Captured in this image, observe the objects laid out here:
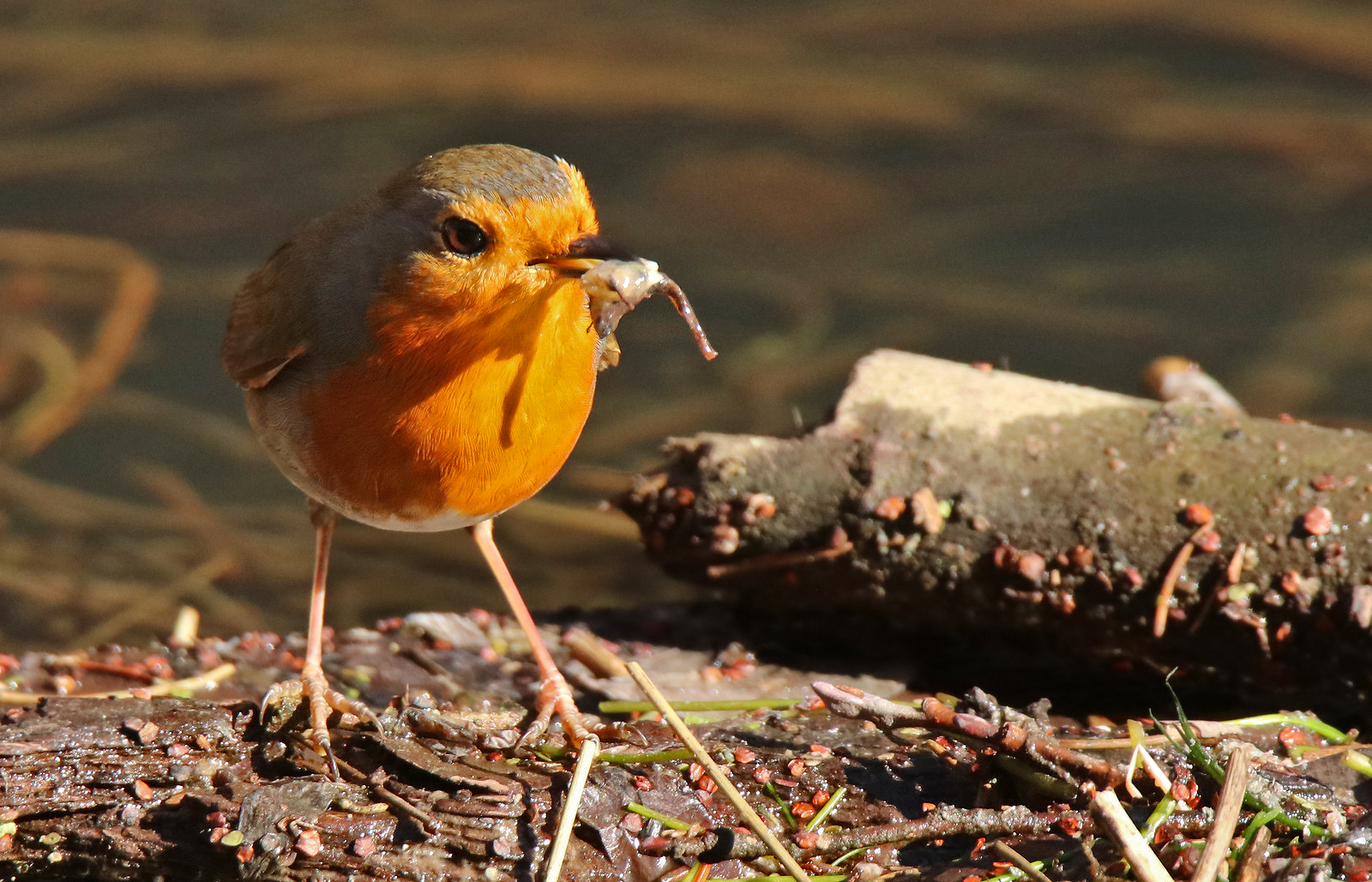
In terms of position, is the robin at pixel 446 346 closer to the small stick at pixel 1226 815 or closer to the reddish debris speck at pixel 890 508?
the reddish debris speck at pixel 890 508

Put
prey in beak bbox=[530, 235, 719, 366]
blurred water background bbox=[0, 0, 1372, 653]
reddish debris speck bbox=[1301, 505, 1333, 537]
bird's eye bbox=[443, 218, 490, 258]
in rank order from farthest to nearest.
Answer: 1. blurred water background bbox=[0, 0, 1372, 653]
2. reddish debris speck bbox=[1301, 505, 1333, 537]
3. bird's eye bbox=[443, 218, 490, 258]
4. prey in beak bbox=[530, 235, 719, 366]

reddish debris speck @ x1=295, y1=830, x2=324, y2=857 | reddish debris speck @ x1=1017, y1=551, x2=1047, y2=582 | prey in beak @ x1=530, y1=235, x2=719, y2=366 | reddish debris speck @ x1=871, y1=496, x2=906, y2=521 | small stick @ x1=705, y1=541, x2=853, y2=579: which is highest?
prey in beak @ x1=530, y1=235, x2=719, y2=366

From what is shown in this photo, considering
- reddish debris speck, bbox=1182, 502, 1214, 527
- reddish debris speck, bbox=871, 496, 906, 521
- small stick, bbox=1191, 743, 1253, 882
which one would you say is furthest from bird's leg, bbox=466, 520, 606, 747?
reddish debris speck, bbox=1182, 502, 1214, 527

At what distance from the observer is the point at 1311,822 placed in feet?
8.16

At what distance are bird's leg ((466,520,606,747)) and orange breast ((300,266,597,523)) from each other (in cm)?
40

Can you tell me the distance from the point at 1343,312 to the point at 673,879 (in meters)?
6.12

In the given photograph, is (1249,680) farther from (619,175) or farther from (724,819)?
(619,175)

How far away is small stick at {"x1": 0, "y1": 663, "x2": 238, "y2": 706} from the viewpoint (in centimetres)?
305

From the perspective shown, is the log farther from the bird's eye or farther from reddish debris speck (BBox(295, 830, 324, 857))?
reddish debris speck (BBox(295, 830, 324, 857))

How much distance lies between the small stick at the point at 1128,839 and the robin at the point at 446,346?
1030mm

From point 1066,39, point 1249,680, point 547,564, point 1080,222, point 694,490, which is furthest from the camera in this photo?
point 1066,39

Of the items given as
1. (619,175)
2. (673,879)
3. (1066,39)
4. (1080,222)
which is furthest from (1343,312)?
(673,879)

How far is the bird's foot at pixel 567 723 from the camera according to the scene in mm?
2822

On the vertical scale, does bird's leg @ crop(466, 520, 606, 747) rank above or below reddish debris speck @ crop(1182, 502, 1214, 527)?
below
